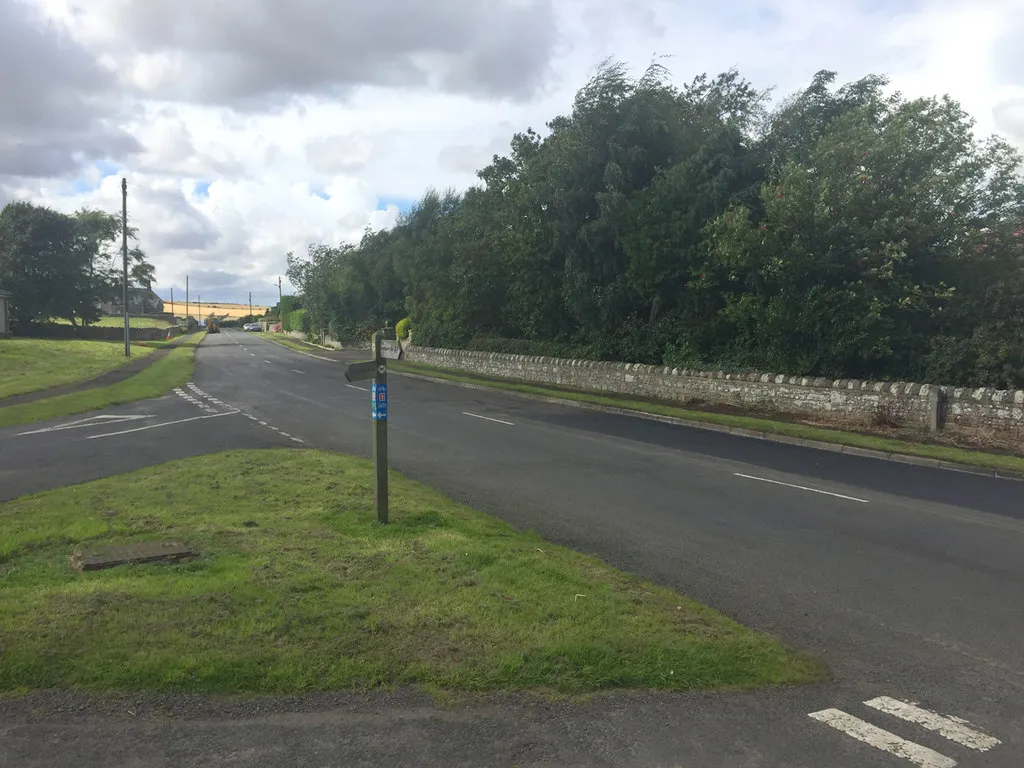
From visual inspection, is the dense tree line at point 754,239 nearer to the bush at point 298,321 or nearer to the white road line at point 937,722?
the white road line at point 937,722

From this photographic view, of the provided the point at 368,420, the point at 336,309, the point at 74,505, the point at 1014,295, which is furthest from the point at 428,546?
→ the point at 336,309

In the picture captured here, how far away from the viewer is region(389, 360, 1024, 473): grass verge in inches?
541

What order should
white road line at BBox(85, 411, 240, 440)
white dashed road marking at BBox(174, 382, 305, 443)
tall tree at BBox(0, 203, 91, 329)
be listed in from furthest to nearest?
1. tall tree at BBox(0, 203, 91, 329)
2. white dashed road marking at BBox(174, 382, 305, 443)
3. white road line at BBox(85, 411, 240, 440)

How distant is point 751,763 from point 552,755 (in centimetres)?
97

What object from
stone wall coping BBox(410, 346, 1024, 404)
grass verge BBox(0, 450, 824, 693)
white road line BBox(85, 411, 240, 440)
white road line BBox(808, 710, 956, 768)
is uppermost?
stone wall coping BBox(410, 346, 1024, 404)

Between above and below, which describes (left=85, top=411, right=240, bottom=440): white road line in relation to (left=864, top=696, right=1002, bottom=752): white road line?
below

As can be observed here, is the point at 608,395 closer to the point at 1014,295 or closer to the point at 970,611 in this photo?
the point at 1014,295

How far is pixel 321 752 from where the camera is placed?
369 cm

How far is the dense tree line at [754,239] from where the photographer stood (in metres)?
18.8

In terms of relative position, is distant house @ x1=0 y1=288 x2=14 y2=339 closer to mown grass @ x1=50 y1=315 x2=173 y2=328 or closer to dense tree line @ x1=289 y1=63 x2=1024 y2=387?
mown grass @ x1=50 y1=315 x2=173 y2=328

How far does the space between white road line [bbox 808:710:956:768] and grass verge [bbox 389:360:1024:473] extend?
10797 millimetres

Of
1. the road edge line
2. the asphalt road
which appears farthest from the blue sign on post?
the road edge line

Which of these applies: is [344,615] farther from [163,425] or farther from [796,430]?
[796,430]

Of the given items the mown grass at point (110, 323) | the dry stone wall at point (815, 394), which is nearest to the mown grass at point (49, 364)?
the dry stone wall at point (815, 394)
